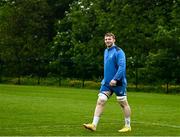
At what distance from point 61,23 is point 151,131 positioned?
4767cm

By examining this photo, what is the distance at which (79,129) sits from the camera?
13406mm

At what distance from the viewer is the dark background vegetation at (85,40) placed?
136ft

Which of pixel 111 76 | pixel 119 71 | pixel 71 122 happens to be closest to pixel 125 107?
pixel 111 76

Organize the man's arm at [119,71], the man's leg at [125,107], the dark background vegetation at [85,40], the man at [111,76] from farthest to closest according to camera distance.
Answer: the dark background vegetation at [85,40] < the man's leg at [125,107] < the man at [111,76] < the man's arm at [119,71]

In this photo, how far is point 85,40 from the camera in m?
55.2

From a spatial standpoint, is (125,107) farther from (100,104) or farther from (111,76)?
(111,76)

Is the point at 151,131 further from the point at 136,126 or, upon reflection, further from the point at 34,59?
the point at 34,59

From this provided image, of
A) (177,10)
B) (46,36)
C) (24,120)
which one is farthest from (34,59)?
(24,120)

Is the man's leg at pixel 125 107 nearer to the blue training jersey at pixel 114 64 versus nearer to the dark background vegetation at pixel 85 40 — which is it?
the blue training jersey at pixel 114 64

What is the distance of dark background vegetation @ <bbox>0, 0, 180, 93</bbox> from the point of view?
4147cm

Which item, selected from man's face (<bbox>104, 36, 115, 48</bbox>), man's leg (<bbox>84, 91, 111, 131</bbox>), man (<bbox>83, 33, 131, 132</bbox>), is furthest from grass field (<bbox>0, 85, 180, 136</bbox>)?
man's face (<bbox>104, 36, 115, 48</bbox>)

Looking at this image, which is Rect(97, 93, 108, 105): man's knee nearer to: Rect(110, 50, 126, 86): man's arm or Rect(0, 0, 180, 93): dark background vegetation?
Rect(110, 50, 126, 86): man's arm

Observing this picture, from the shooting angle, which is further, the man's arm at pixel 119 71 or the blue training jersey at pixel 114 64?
the blue training jersey at pixel 114 64

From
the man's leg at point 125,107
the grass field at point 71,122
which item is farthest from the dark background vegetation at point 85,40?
the man's leg at point 125,107
